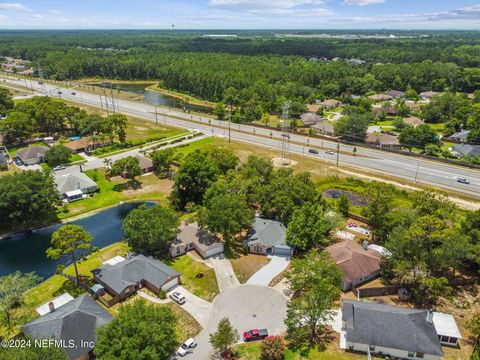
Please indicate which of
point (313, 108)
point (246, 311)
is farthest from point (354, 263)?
point (313, 108)

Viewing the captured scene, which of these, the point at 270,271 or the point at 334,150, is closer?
the point at 270,271

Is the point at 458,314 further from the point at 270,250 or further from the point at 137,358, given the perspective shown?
the point at 137,358

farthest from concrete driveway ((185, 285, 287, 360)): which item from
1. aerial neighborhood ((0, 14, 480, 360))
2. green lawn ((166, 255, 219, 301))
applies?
green lawn ((166, 255, 219, 301))

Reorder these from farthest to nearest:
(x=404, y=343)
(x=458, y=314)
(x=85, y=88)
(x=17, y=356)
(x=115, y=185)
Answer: (x=85, y=88), (x=115, y=185), (x=458, y=314), (x=404, y=343), (x=17, y=356)

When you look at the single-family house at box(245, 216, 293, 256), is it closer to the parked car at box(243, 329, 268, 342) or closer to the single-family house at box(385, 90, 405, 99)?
the parked car at box(243, 329, 268, 342)

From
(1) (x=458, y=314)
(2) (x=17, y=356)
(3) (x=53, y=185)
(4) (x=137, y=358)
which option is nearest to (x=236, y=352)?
(4) (x=137, y=358)

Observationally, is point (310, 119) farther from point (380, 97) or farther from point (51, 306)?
point (51, 306)
